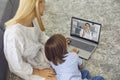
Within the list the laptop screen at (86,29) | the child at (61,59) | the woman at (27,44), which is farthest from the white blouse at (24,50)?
the laptop screen at (86,29)


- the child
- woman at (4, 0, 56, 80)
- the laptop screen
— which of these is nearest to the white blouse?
woman at (4, 0, 56, 80)

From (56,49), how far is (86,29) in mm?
494

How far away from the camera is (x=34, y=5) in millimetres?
1762

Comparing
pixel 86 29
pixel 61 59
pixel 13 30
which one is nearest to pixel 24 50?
pixel 13 30

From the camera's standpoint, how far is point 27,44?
172 centimetres

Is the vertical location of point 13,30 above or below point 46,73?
above

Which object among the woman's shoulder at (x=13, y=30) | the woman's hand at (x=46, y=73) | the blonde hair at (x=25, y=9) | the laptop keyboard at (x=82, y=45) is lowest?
the woman's hand at (x=46, y=73)

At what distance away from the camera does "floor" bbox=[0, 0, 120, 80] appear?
205cm

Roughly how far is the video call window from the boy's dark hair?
1.40 ft

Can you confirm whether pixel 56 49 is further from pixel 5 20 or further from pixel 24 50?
pixel 5 20

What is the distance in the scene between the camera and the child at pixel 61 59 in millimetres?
1706

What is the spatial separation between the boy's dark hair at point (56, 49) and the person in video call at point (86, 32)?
0.43 meters

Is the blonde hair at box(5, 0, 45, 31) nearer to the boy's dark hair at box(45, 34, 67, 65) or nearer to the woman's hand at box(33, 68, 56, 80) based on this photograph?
the boy's dark hair at box(45, 34, 67, 65)

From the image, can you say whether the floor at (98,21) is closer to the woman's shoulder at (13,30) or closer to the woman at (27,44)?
the woman at (27,44)
